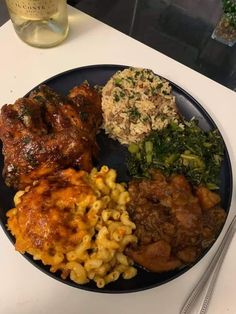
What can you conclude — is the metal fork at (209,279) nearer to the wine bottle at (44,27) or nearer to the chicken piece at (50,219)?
the chicken piece at (50,219)

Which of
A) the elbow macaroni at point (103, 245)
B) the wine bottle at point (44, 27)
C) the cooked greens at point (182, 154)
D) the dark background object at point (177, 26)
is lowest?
the elbow macaroni at point (103, 245)

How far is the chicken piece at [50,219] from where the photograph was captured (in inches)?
43.6

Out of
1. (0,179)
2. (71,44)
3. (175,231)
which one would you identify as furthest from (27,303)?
(71,44)

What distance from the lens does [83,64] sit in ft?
5.68

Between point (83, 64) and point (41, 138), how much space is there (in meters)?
0.63

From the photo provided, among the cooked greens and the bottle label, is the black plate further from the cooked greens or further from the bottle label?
the bottle label

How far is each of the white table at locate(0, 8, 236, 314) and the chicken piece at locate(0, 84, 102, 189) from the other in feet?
0.89

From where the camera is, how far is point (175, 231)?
3.92ft

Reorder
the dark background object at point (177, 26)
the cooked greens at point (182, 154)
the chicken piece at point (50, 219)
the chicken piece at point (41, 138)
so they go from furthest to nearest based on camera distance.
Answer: the dark background object at point (177, 26) < the cooked greens at point (182, 154) < the chicken piece at point (41, 138) < the chicken piece at point (50, 219)

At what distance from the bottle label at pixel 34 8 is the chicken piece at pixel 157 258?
1016 millimetres

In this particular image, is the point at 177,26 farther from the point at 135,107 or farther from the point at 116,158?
the point at 116,158

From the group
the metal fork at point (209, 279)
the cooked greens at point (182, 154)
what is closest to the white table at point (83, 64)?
the metal fork at point (209, 279)

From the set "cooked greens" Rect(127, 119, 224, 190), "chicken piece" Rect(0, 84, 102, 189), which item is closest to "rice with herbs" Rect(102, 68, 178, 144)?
"cooked greens" Rect(127, 119, 224, 190)

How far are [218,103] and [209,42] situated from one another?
600 mm
